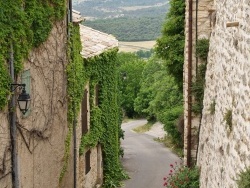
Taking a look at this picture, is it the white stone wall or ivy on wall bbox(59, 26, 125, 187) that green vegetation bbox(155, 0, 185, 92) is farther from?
the white stone wall

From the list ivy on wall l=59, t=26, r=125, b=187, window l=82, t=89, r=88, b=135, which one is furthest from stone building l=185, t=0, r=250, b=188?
window l=82, t=89, r=88, b=135

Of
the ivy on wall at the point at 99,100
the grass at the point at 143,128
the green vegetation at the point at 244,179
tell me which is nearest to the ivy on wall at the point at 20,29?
the ivy on wall at the point at 99,100

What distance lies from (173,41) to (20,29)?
26.5ft

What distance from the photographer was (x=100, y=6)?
166m

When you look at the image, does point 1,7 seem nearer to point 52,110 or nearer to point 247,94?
point 52,110

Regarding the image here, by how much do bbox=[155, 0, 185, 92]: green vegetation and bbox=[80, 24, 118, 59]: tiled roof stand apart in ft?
7.33

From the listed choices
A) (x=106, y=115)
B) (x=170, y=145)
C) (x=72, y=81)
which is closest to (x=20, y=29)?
(x=72, y=81)

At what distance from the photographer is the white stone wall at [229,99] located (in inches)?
296

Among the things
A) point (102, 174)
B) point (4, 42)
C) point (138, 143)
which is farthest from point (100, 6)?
point (4, 42)

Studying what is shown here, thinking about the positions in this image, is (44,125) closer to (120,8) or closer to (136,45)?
(136,45)

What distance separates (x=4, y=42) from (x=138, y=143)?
93.5ft

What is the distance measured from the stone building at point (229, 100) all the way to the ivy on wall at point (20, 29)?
3997 mm

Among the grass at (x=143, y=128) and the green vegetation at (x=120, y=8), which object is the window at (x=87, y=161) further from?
the green vegetation at (x=120, y=8)

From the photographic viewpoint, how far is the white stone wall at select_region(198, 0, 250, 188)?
7509 mm
